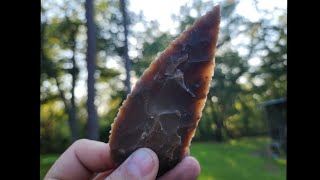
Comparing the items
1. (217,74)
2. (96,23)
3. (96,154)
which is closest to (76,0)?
(96,23)

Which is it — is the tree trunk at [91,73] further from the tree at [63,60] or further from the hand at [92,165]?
the hand at [92,165]

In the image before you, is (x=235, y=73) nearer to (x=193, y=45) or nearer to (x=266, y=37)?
(x=266, y=37)

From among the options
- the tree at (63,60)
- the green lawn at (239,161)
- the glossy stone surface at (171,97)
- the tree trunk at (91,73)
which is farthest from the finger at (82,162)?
the green lawn at (239,161)

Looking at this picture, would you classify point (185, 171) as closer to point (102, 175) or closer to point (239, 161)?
point (102, 175)

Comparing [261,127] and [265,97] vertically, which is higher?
[265,97]

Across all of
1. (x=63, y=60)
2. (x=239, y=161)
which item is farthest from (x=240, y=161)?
(x=63, y=60)

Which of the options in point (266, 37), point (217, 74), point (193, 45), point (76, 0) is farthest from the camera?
point (217, 74)
